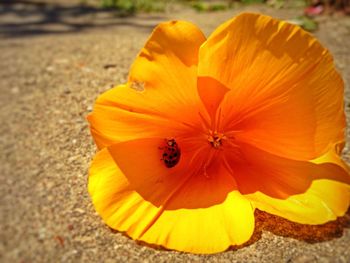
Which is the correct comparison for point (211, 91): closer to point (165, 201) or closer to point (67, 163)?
point (165, 201)

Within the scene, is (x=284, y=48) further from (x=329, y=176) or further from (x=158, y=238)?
(x=158, y=238)

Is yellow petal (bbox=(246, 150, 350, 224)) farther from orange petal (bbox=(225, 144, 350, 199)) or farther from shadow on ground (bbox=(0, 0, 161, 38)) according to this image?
shadow on ground (bbox=(0, 0, 161, 38))

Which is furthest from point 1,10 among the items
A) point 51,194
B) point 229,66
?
point 229,66

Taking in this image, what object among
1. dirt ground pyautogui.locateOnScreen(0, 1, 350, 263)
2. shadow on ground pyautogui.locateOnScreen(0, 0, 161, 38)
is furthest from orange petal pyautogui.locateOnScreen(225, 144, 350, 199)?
shadow on ground pyautogui.locateOnScreen(0, 0, 161, 38)

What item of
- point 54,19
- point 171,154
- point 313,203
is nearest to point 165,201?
point 171,154

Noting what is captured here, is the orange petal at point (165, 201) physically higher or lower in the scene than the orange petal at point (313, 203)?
lower

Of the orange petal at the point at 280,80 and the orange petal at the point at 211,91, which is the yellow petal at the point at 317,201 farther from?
the orange petal at the point at 211,91

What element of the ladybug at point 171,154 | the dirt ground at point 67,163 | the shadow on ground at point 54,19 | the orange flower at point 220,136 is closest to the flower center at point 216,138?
the orange flower at point 220,136
